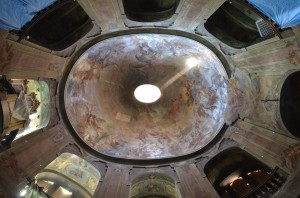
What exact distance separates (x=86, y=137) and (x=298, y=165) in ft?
28.2

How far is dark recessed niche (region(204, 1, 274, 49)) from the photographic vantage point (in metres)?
9.55

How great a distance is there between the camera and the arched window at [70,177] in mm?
11828

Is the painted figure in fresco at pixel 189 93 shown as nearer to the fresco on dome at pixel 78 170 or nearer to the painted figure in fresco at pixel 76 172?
the fresco on dome at pixel 78 170

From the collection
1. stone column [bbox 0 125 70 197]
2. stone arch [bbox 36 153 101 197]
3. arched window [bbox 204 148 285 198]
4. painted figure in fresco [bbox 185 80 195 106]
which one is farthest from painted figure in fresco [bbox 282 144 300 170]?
stone column [bbox 0 125 70 197]

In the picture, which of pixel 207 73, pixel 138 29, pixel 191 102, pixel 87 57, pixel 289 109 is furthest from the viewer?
pixel 191 102

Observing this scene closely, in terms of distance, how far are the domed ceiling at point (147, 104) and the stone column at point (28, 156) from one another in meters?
1.39

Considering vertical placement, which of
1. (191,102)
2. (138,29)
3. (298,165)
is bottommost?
(298,165)

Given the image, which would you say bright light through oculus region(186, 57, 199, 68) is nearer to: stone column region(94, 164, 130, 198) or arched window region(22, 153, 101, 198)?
stone column region(94, 164, 130, 198)

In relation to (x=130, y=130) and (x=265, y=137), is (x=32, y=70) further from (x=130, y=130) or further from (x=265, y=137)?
(x=265, y=137)

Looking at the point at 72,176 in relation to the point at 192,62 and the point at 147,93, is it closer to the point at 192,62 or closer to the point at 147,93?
the point at 147,93

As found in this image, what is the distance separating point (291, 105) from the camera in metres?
9.37

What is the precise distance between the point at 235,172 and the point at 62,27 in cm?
911

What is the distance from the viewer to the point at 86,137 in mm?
12391

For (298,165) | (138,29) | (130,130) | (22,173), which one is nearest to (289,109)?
(298,165)
